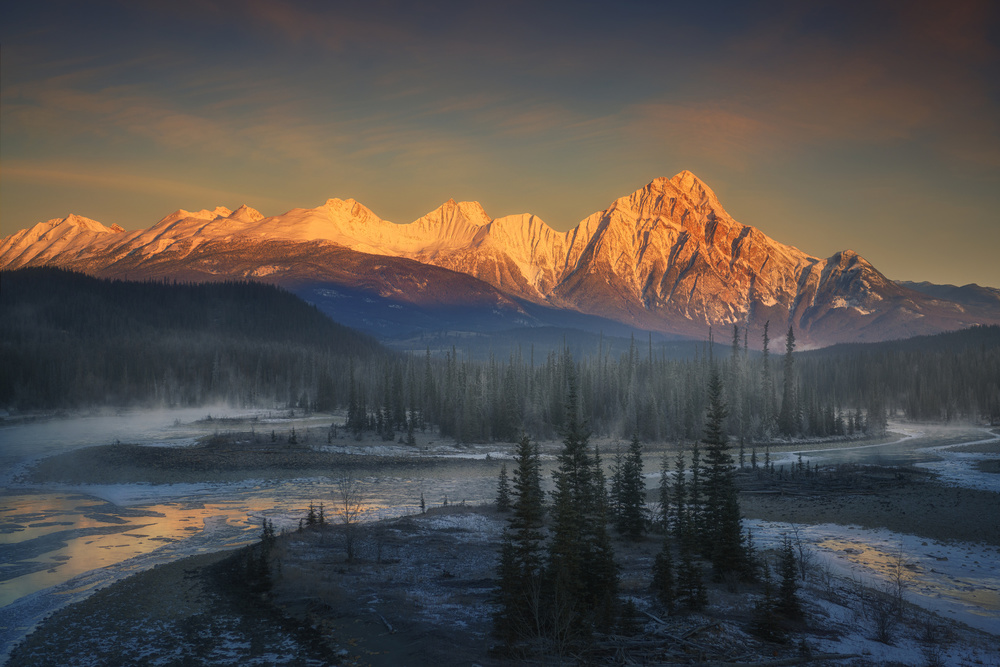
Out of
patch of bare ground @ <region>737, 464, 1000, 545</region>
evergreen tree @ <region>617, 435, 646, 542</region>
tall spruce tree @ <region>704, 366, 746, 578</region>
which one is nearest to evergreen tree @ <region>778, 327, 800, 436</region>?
patch of bare ground @ <region>737, 464, 1000, 545</region>

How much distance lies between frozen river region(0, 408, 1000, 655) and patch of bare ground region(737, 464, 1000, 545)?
11.3 ft

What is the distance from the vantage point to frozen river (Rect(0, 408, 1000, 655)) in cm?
3325

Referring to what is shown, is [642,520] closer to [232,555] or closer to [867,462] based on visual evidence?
[232,555]

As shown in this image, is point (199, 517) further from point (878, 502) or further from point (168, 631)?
point (878, 502)

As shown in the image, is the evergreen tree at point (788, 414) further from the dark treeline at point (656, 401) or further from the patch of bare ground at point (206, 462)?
the patch of bare ground at point (206, 462)

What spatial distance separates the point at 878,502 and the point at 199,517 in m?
52.2

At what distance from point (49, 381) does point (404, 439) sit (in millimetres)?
83316

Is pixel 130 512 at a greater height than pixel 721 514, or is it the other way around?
pixel 721 514

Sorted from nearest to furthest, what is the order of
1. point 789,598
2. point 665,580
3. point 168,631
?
point 168,631 → point 789,598 → point 665,580

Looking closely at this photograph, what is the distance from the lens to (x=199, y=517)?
5166 centimetres

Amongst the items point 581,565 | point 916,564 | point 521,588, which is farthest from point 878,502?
point 521,588

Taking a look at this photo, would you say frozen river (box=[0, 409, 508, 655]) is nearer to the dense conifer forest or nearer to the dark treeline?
the dark treeline

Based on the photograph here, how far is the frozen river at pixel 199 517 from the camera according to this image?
109 ft

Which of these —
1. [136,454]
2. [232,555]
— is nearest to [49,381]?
[136,454]
